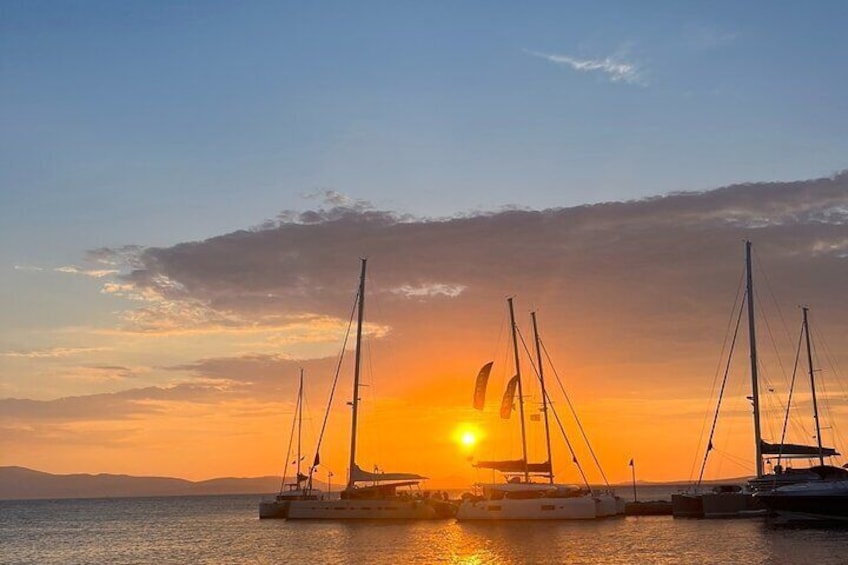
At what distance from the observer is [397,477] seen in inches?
3467

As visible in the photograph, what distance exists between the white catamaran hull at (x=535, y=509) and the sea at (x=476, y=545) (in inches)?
34.2

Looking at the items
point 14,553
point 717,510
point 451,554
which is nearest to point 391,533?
point 451,554

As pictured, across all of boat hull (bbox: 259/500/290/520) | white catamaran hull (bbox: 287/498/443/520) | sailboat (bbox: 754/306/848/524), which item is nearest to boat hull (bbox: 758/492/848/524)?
sailboat (bbox: 754/306/848/524)

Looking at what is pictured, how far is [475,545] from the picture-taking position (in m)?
68.3

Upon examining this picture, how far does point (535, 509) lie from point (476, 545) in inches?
554

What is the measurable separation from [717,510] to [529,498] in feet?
53.8

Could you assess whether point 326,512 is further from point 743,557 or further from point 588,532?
point 743,557

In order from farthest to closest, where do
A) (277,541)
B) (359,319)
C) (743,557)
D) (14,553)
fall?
1. (359,319)
2. (14,553)
3. (277,541)
4. (743,557)

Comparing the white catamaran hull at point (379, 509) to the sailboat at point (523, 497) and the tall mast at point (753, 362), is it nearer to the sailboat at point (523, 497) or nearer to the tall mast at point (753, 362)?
the sailboat at point (523, 497)

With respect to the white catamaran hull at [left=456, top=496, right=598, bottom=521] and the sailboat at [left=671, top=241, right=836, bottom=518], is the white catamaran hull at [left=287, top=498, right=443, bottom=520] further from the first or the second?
the sailboat at [left=671, top=241, right=836, bottom=518]

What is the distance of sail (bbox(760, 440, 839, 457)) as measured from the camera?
3084 inches

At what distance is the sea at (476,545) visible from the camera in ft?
191

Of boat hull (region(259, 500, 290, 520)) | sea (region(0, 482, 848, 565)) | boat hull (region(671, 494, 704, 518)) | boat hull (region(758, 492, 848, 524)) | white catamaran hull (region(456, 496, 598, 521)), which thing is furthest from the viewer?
boat hull (region(259, 500, 290, 520))

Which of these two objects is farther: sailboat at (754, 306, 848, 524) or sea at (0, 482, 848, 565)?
sailboat at (754, 306, 848, 524)
